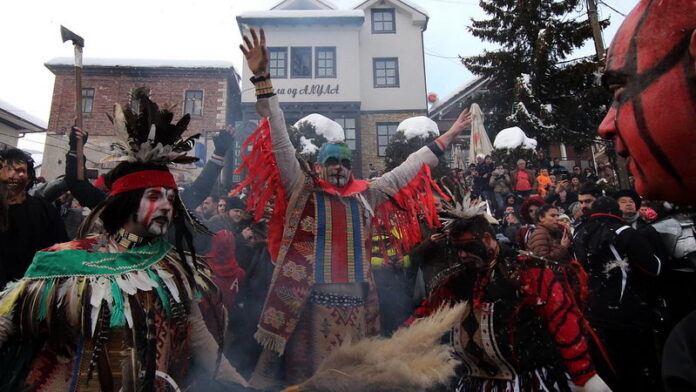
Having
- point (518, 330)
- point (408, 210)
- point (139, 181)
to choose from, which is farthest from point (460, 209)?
point (139, 181)

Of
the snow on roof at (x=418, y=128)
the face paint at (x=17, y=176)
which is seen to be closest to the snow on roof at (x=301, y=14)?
the snow on roof at (x=418, y=128)

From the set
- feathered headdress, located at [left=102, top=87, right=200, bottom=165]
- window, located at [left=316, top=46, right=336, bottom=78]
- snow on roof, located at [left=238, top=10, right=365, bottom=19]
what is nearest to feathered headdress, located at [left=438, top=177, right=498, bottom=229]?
feathered headdress, located at [left=102, top=87, right=200, bottom=165]

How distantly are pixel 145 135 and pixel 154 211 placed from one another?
413 millimetres

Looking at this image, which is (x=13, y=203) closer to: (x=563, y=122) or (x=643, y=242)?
(x=643, y=242)

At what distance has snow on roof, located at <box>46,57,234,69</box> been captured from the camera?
2009 cm

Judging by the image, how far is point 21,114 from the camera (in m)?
16.7

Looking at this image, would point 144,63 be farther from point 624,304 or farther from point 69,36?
point 624,304

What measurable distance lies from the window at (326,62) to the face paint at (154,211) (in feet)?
64.0

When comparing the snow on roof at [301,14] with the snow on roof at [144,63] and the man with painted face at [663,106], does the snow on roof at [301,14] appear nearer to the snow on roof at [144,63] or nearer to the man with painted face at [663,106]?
the snow on roof at [144,63]

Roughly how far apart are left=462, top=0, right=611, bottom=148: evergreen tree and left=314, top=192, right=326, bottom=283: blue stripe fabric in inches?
502

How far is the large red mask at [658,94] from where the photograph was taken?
83 centimetres

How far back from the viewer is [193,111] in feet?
70.2

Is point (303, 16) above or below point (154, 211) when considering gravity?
above

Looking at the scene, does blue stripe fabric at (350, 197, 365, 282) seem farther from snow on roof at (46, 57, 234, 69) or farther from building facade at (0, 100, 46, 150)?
snow on roof at (46, 57, 234, 69)
